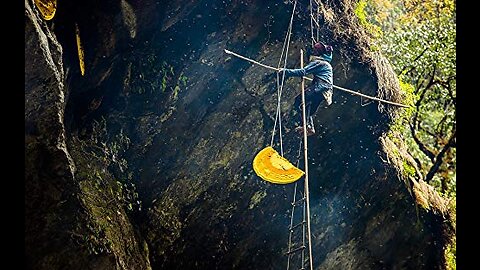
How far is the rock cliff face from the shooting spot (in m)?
6.45

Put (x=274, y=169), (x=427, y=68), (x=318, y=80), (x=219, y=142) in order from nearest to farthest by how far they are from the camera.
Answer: (x=274, y=169) < (x=318, y=80) < (x=219, y=142) < (x=427, y=68)

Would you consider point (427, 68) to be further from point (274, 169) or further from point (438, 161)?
point (274, 169)

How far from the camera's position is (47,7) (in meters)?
5.58

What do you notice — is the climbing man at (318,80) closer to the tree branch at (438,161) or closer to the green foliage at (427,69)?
the green foliage at (427,69)

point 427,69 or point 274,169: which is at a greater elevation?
point 274,169

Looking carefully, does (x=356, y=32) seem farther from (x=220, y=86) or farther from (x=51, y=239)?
(x=51, y=239)

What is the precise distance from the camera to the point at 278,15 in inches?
267

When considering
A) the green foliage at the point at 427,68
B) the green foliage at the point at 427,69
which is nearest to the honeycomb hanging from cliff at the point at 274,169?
the green foliage at the point at 427,69

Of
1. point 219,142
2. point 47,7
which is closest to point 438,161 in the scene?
point 219,142

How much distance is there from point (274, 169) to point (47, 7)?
2596mm

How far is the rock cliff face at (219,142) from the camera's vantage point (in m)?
6.45

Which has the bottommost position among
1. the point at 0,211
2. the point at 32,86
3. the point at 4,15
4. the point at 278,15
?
the point at 278,15
